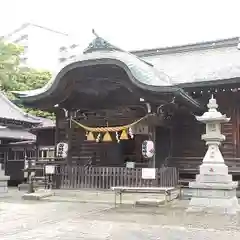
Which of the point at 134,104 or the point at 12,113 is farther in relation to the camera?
the point at 12,113

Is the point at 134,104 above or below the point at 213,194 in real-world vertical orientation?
above

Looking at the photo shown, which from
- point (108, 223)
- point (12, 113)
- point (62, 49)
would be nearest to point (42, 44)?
point (62, 49)

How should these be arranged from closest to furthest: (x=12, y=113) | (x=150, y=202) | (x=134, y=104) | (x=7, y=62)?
1. (x=150, y=202)
2. (x=134, y=104)
3. (x=12, y=113)
4. (x=7, y=62)

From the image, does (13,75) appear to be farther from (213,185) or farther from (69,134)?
(213,185)

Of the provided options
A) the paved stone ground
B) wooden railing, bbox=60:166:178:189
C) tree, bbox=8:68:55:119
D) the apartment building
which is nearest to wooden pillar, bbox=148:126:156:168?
wooden railing, bbox=60:166:178:189

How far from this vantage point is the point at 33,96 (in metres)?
16.2

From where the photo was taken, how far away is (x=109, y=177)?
14.9 metres

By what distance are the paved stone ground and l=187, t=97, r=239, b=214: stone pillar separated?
700 mm

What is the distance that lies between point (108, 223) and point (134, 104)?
807cm

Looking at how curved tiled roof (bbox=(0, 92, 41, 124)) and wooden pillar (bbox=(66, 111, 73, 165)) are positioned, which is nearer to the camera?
wooden pillar (bbox=(66, 111, 73, 165))

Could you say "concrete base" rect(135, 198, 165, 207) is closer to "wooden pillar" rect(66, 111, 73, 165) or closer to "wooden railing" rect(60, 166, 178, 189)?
"wooden railing" rect(60, 166, 178, 189)

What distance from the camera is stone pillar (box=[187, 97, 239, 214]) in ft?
36.2

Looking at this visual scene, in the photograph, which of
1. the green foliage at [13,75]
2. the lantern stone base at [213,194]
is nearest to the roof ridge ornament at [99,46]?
the lantern stone base at [213,194]

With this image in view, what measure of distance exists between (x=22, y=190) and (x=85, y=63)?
7.65 metres
